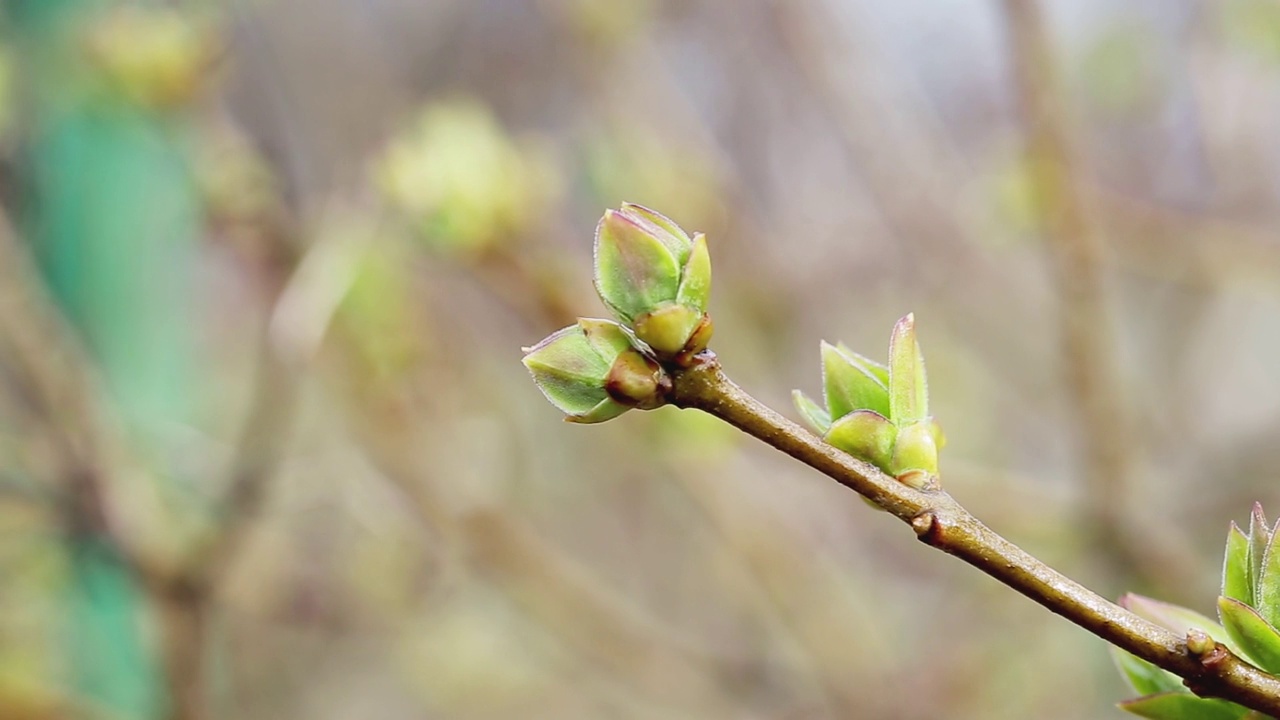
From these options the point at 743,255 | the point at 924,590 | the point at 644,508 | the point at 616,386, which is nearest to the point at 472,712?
the point at 644,508

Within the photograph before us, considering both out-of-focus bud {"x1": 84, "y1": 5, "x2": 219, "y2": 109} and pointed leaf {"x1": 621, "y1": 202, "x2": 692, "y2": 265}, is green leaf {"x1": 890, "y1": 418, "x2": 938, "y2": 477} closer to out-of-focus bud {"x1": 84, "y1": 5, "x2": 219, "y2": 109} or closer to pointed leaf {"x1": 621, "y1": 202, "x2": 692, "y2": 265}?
pointed leaf {"x1": 621, "y1": 202, "x2": 692, "y2": 265}

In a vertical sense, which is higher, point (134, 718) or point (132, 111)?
point (132, 111)

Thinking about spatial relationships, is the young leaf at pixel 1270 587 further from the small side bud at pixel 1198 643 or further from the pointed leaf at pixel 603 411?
the pointed leaf at pixel 603 411

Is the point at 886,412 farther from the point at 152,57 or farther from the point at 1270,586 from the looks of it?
the point at 152,57

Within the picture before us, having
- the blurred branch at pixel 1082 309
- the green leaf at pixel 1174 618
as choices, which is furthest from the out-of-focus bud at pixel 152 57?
the green leaf at pixel 1174 618

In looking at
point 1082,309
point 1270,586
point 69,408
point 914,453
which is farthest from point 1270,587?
point 69,408

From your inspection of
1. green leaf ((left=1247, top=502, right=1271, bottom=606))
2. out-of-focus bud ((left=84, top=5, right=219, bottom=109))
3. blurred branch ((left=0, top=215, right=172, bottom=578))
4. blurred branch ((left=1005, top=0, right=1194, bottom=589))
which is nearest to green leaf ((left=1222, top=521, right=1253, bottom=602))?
green leaf ((left=1247, top=502, right=1271, bottom=606))

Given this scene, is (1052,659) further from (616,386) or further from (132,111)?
(616,386)
